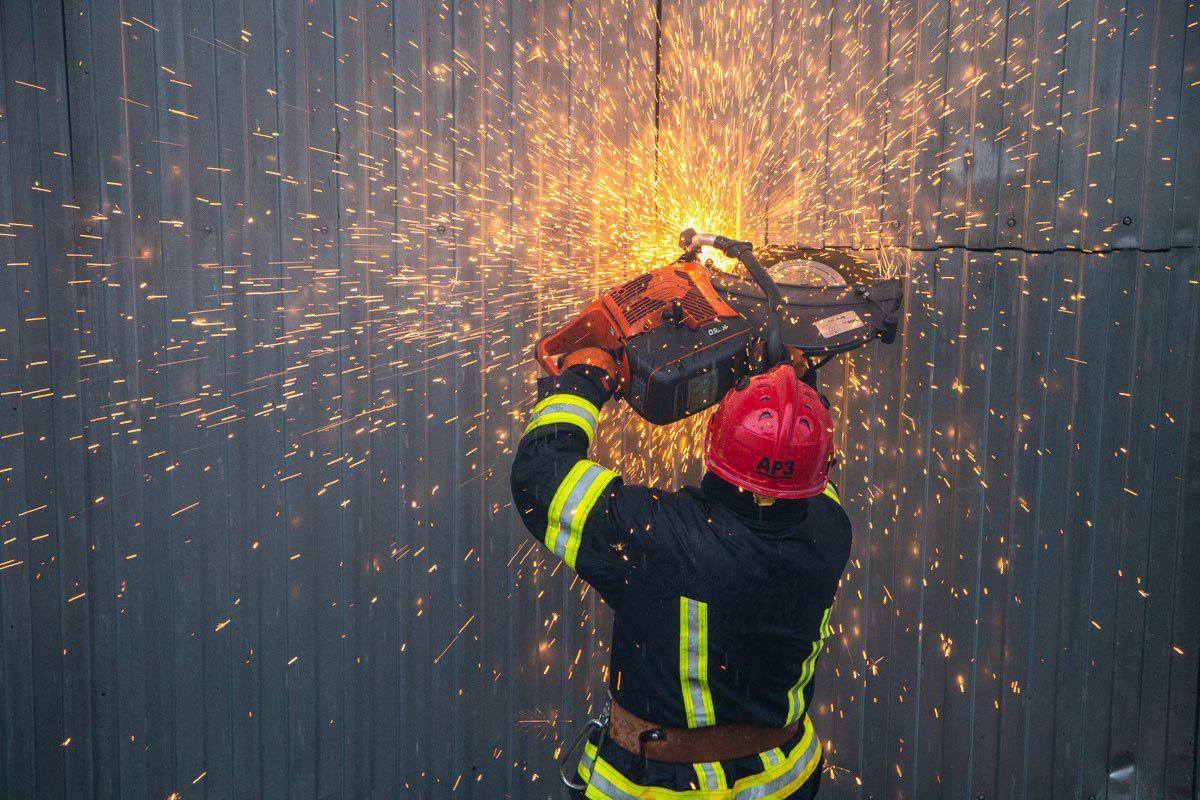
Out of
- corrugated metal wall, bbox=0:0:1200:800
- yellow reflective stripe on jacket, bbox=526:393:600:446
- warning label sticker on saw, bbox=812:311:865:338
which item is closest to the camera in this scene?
yellow reflective stripe on jacket, bbox=526:393:600:446

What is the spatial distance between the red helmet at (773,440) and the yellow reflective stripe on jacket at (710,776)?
0.83 metres

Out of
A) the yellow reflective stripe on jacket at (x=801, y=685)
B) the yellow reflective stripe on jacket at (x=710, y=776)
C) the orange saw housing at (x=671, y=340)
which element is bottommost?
the yellow reflective stripe on jacket at (x=710, y=776)

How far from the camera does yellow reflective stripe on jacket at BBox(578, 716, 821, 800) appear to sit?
2.04 meters

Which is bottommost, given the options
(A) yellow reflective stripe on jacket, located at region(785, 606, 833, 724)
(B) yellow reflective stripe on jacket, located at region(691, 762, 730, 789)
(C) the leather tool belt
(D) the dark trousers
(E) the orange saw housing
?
(D) the dark trousers

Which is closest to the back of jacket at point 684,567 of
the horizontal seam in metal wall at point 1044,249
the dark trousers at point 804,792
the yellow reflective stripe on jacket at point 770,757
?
the yellow reflective stripe on jacket at point 770,757

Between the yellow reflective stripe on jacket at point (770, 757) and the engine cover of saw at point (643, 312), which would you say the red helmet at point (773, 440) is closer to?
the engine cover of saw at point (643, 312)

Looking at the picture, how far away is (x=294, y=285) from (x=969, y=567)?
2.76 m

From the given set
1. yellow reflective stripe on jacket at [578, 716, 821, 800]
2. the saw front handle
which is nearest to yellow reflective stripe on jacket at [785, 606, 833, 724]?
yellow reflective stripe on jacket at [578, 716, 821, 800]

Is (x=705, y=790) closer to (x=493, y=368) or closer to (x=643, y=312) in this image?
(x=643, y=312)

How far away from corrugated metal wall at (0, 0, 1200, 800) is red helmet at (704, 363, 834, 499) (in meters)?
0.87

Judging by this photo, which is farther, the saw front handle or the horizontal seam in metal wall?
the horizontal seam in metal wall

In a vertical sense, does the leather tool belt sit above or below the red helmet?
below

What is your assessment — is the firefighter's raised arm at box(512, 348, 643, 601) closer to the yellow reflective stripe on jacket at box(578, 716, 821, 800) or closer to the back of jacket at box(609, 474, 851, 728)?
the back of jacket at box(609, 474, 851, 728)

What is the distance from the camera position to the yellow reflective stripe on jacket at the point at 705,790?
6.68ft
